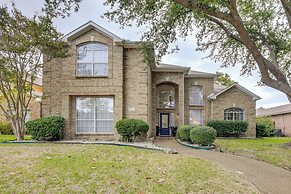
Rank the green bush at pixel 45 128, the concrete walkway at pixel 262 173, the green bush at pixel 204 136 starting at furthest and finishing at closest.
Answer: the green bush at pixel 45 128, the green bush at pixel 204 136, the concrete walkway at pixel 262 173

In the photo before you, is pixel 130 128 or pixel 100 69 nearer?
pixel 130 128

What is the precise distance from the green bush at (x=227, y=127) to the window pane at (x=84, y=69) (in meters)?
12.6

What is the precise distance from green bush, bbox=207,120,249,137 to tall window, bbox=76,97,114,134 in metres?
10.9

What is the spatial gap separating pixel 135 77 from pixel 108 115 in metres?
3.05

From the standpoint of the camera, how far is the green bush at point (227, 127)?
24.1m

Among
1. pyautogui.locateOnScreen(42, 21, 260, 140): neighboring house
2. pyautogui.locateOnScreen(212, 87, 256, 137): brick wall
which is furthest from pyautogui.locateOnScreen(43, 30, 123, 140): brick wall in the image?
pyautogui.locateOnScreen(212, 87, 256, 137): brick wall

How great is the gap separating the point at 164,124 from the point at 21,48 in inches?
618

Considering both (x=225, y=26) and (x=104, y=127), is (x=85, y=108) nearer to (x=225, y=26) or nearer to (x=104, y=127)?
(x=104, y=127)

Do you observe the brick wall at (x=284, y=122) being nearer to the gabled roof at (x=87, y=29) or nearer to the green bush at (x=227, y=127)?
the green bush at (x=227, y=127)

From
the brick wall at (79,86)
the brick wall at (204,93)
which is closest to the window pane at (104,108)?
the brick wall at (79,86)

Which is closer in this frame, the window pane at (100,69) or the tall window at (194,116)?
the window pane at (100,69)

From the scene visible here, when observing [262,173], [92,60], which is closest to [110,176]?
[262,173]

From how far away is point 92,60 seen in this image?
17.2m

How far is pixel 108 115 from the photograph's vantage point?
1733cm
